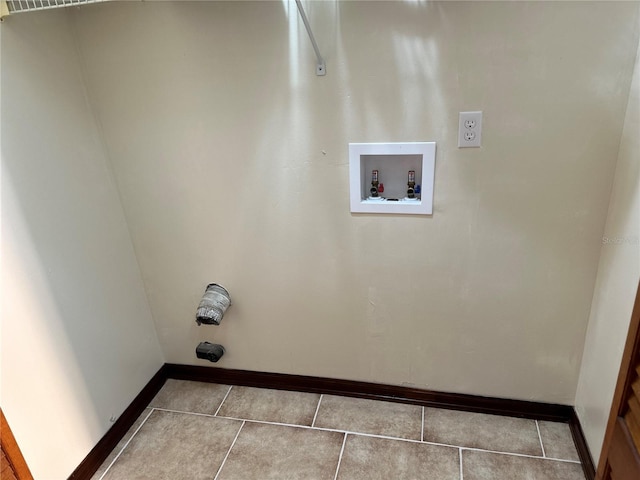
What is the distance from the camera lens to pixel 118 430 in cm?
162

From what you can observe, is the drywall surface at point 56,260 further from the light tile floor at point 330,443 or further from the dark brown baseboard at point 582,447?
the dark brown baseboard at point 582,447

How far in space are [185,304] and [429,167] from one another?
1.18 meters

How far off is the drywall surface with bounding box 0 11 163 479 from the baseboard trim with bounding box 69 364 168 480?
33 mm

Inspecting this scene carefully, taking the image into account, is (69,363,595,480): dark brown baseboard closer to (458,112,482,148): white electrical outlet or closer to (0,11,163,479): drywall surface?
(0,11,163,479): drywall surface

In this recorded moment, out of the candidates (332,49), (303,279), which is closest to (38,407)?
(303,279)

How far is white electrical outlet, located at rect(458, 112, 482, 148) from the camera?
123cm

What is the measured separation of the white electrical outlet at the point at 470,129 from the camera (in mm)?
1234

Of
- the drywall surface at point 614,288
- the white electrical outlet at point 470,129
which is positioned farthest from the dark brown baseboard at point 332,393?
the white electrical outlet at point 470,129

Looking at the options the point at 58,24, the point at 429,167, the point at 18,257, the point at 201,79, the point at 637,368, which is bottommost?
the point at 637,368

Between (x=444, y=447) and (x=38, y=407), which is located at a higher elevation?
(x=38, y=407)

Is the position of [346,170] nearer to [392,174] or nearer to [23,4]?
[392,174]

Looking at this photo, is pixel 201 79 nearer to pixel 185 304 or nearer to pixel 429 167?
pixel 429 167

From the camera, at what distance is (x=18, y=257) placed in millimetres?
1207

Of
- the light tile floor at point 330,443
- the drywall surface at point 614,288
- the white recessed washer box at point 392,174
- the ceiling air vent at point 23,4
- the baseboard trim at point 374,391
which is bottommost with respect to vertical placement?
the light tile floor at point 330,443
